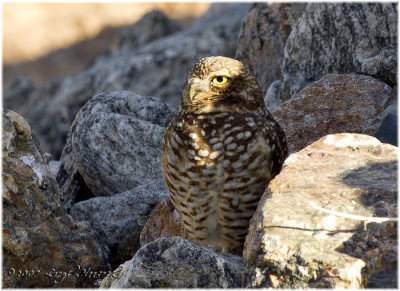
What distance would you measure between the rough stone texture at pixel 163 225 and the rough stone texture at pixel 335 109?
0.88 m

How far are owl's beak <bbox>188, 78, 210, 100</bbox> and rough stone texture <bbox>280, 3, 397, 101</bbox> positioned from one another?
169cm

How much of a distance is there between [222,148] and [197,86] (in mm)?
363

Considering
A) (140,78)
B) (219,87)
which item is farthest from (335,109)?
(140,78)

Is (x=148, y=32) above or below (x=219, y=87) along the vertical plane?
below

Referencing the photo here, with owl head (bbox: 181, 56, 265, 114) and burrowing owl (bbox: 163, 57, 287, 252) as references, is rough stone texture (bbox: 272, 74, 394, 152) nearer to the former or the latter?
burrowing owl (bbox: 163, 57, 287, 252)

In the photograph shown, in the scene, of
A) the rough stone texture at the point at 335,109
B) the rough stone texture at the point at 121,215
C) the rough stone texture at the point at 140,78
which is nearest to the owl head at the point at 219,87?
the rough stone texture at the point at 335,109

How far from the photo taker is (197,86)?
3.39 m

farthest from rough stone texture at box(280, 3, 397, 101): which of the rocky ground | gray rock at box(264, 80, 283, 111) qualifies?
gray rock at box(264, 80, 283, 111)

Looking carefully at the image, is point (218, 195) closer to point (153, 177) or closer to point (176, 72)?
point (153, 177)

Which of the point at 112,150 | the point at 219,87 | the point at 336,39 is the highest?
the point at 219,87

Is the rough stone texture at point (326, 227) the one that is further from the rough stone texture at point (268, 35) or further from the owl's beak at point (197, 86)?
the rough stone texture at point (268, 35)

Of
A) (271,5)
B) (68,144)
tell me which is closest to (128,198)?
(68,144)

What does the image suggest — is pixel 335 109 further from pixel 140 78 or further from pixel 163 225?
pixel 140 78

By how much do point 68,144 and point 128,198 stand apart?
121 centimetres
